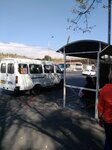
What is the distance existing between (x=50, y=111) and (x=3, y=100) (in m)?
3.78

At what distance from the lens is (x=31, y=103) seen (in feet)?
42.4

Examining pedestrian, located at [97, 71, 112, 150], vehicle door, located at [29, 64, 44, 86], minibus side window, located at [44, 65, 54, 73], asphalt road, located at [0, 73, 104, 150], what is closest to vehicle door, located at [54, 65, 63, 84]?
minibus side window, located at [44, 65, 54, 73]

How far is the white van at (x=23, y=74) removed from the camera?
47.5 ft

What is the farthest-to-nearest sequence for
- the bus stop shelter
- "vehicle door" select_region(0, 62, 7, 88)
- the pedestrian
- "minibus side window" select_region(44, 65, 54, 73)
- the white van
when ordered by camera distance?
"minibus side window" select_region(44, 65, 54, 73) < "vehicle door" select_region(0, 62, 7, 88) < the white van < the bus stop shelter < the pedestrian

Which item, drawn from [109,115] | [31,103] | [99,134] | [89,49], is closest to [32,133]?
[99,134]

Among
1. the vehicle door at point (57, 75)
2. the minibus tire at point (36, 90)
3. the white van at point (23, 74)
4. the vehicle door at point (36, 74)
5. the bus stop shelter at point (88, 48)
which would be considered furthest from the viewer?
the vehicle door at point (57, 75)

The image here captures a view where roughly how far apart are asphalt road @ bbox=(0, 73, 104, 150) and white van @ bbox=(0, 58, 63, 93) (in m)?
2.24

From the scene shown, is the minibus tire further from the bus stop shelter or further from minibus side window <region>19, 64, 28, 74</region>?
the bus stop shelter

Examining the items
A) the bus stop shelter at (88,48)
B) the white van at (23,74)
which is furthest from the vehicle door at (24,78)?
the bus stop shelter at (88,48)

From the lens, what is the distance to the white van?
47.5 feet

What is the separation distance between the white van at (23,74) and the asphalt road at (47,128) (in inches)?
88.1

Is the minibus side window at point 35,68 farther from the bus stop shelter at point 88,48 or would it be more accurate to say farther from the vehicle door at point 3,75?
the bus stop shelter at point 88,48

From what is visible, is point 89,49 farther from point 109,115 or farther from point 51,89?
point 51,89

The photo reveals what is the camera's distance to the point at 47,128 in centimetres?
816
